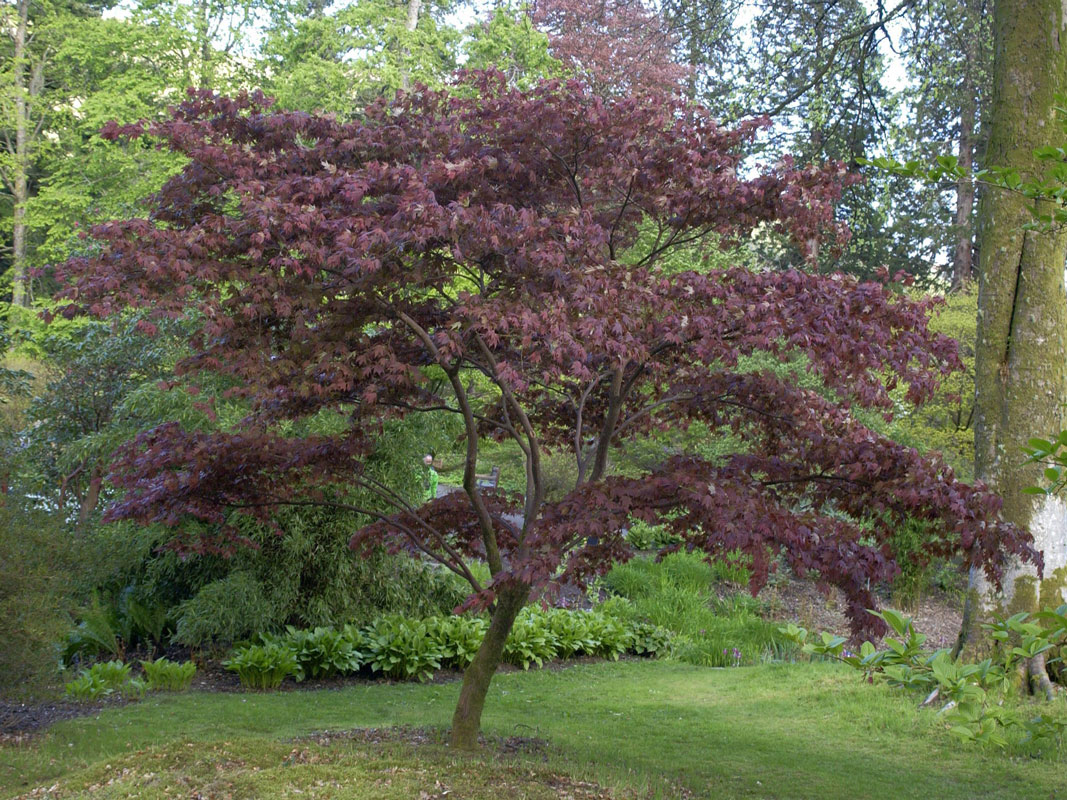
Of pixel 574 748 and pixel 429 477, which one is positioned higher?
pixel 429 477

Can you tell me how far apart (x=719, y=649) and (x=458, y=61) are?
1437cm

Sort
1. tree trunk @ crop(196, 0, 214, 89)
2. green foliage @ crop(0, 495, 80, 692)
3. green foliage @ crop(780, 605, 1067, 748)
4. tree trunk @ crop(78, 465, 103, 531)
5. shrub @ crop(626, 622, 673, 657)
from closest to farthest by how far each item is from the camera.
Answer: green foliage @ crop(780, 605, 1067, 748) → green foliage @ crop(0, 495, 80, 692) → tree trunk @ crop(78, 465, 103, 531) → shrub @ crop(626, 622, 673, 657) → tree trunk @ crop(196, 0, 214, 89)

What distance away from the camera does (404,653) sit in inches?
308

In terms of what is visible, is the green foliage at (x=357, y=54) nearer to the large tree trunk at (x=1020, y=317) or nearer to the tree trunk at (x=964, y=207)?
the tree trunk at (x=964, y=207)

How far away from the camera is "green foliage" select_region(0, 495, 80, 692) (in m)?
4.98

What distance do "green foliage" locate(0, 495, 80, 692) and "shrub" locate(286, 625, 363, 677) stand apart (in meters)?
2.43

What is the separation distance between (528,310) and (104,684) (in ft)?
16.5

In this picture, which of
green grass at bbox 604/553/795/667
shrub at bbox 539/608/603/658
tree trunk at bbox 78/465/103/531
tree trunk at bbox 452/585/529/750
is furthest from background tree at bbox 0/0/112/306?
tree trunk at bbox 452/585/529/750

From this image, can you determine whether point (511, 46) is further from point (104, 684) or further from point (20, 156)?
point (104, 684)

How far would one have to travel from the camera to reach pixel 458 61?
1916 cm

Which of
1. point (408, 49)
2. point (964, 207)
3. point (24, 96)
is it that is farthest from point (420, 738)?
point (964, 207)

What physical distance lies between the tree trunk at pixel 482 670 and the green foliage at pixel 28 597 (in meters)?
2.39

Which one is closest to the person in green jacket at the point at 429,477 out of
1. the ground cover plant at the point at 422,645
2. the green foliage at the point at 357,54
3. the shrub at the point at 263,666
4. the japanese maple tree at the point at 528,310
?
the ground cover plant at the point at 422,645

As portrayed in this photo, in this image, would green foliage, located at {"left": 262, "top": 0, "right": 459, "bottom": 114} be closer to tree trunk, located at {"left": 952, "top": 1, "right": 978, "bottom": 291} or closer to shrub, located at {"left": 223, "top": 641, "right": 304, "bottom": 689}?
tree trunk, located at {"left": 952, "top": 1, "right": 978, "bottom": 291}
